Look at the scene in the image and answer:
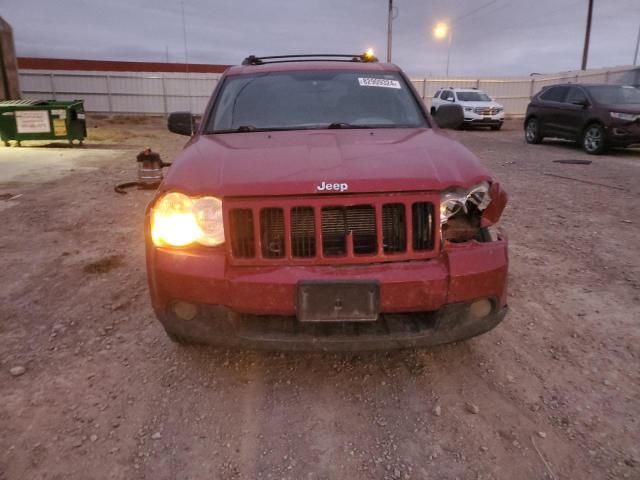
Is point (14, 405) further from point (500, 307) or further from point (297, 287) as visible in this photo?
point (500, 307)

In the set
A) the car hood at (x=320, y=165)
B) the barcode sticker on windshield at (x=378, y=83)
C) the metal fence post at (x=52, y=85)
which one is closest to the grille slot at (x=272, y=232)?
the car hood at (x=320, y=165)

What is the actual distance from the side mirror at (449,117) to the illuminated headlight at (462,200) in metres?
1.56

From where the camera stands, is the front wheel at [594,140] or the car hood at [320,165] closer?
the car hood at [320,165]

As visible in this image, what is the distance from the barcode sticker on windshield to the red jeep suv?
1.32m

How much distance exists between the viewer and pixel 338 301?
219 cm

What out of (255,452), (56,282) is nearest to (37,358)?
(56,282)

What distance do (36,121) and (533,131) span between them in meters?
14.0

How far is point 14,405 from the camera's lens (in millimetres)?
2432

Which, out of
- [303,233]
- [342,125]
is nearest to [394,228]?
[303,233]

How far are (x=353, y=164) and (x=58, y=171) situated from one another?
8.88 m

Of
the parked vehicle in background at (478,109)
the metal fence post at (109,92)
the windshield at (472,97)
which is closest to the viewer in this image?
the parked vehicle in background at (478,109)

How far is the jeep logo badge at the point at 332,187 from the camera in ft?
7.32

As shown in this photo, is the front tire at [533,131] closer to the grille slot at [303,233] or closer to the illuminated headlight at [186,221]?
the grille slot at [303,233]

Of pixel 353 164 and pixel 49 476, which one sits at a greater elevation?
pixel 353 164
